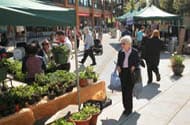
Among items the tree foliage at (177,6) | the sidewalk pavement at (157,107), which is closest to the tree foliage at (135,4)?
the tree foliage at (177,6)

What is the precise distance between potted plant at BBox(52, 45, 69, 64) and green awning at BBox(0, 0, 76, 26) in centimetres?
487

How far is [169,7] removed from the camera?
4119 cm

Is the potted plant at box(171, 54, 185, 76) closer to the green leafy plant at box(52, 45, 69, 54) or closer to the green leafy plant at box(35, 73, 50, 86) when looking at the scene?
the green leafy plant at box(52, 45, 69, 54)

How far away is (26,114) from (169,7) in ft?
120

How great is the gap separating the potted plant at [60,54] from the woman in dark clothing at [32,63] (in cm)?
327

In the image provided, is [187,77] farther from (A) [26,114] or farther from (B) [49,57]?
(A) [26,114]

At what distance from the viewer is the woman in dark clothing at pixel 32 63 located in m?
8.62

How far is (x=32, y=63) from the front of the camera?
28.3ft

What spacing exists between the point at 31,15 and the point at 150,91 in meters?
5.99

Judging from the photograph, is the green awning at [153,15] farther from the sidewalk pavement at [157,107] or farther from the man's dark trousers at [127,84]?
the man's dark trousers at [127,84]

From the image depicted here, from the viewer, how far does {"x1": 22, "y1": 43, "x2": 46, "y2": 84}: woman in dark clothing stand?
28.3 ft

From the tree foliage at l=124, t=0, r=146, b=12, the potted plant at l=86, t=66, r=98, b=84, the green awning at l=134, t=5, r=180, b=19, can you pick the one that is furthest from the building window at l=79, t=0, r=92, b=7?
the potted plant at l=86, t=66, r=98, b=84

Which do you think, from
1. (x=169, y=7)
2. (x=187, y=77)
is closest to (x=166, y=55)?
(x=187, y=77)

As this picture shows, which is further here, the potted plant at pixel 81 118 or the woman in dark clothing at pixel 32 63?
the woman in dark clothing at pixel 32 63
